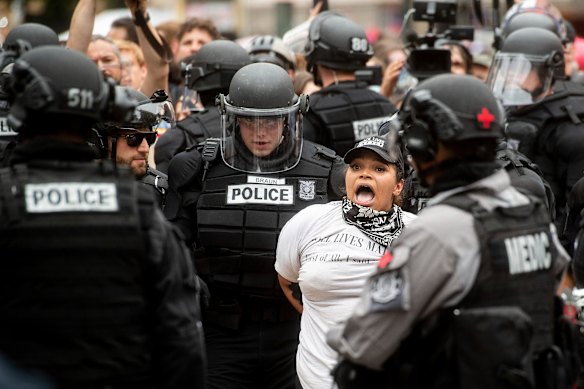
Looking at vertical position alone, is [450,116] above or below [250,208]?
above

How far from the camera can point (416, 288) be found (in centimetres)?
424

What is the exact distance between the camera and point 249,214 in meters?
6.77

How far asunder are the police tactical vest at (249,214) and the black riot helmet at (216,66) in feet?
5.65

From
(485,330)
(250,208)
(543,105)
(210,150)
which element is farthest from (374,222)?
(543,105)

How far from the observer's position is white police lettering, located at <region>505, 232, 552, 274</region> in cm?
436

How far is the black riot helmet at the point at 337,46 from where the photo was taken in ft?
30.0

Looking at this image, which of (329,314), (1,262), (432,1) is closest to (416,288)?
(1,262)

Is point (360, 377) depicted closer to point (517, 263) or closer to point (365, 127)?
point (517, 263)

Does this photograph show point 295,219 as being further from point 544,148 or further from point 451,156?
point 544,148

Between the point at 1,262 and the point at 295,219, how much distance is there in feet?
7.31

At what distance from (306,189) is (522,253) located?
254 centimetres

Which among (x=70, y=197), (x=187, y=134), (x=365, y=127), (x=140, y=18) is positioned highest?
(x=70, y=197)

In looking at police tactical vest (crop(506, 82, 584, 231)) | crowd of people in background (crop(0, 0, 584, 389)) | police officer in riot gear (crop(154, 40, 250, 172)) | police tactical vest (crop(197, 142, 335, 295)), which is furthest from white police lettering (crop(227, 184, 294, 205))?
police tactical vest (crop(506, 82, 584, 231))

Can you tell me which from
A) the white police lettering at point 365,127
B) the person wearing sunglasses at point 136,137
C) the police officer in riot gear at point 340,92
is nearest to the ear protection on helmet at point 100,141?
the person wearing sunglasses at point 136,137
